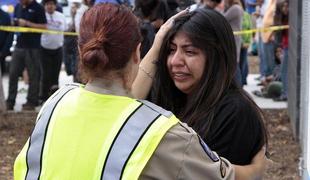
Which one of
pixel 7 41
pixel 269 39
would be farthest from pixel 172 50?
pixel 269 39

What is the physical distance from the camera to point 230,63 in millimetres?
3223

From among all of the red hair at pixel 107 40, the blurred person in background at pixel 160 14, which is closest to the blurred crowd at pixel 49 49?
the blurred person in background at pixel 160 14

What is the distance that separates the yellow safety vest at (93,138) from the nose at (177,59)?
2.24 feet

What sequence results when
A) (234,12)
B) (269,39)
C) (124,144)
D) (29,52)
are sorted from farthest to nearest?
(269,39), (29,52), (234,12), (124,144)

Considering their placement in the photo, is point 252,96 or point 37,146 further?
point 252,96

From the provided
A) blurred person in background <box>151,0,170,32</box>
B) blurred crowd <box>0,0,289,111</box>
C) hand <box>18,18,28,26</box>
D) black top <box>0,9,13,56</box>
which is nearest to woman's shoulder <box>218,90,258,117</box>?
blurred person in background <box>151,0,170,32</box>

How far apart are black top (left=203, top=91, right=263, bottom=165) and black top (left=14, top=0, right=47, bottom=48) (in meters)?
9.10

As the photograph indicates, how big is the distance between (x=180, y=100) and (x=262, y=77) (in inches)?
431

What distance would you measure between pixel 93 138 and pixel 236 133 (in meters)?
0.74

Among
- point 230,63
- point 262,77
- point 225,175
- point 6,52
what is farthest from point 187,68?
point 262,77

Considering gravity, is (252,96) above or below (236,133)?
below

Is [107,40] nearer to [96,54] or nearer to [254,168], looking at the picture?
[96,54]

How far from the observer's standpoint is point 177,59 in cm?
325

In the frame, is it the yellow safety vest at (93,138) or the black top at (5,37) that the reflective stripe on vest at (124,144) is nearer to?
the yellow safety vest at (93,138)
